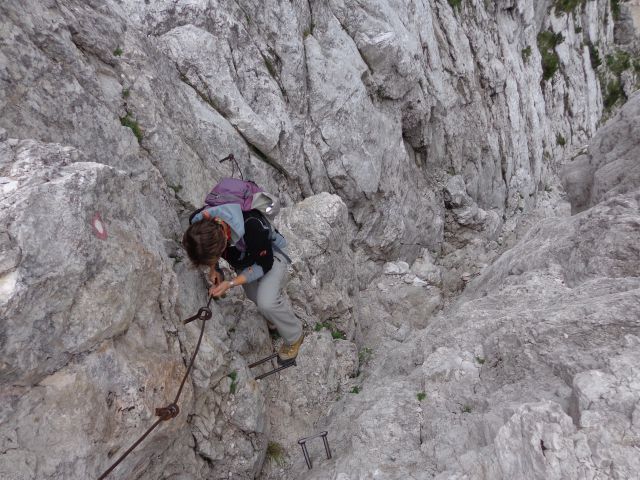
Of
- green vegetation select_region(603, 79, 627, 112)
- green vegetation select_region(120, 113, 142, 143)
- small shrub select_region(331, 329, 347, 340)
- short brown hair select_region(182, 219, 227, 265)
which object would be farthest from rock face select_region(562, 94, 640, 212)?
green vegetation select_region(603, 79, 627, 112)

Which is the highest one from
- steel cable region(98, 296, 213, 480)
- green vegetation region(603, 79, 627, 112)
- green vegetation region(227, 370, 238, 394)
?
steel cable region(98, 296, 213, 480)

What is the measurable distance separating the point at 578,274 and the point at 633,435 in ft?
15.3

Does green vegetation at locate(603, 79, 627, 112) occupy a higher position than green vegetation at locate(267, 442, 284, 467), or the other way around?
green vegetation at locate(267, 442, 284, 467)

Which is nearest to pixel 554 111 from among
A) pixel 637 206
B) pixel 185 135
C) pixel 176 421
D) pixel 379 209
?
pixel 379 209

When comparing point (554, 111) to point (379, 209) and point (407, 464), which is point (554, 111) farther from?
point (407, 464)

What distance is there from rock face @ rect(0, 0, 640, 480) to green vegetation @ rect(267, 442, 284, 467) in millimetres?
38

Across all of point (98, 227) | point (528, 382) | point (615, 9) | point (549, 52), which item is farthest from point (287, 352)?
point (615, 9)

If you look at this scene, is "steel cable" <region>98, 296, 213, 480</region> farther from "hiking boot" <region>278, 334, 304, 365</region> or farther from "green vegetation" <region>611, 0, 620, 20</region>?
"green vegetation" <region>611, 0, 620, 20</region>

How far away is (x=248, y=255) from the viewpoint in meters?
6.30

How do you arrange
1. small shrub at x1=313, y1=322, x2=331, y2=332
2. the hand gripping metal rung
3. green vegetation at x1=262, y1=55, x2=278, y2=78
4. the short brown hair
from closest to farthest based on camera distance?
the short brown hair
the hand gripping metal rung
small shrub at x1=313, y1=322, x2=331, y2=332
green vegetation at x1=262, y1=55, x2=278, y2=78

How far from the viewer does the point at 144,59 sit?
313 inches

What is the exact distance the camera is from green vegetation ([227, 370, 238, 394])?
21.5ft

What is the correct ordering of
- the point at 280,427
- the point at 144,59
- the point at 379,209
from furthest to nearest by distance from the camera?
the point at 379,209
the point at 144,59
the point at 280,427

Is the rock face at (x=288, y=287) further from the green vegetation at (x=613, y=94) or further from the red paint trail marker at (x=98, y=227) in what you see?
the green vegetation at (x=613, y=94)
